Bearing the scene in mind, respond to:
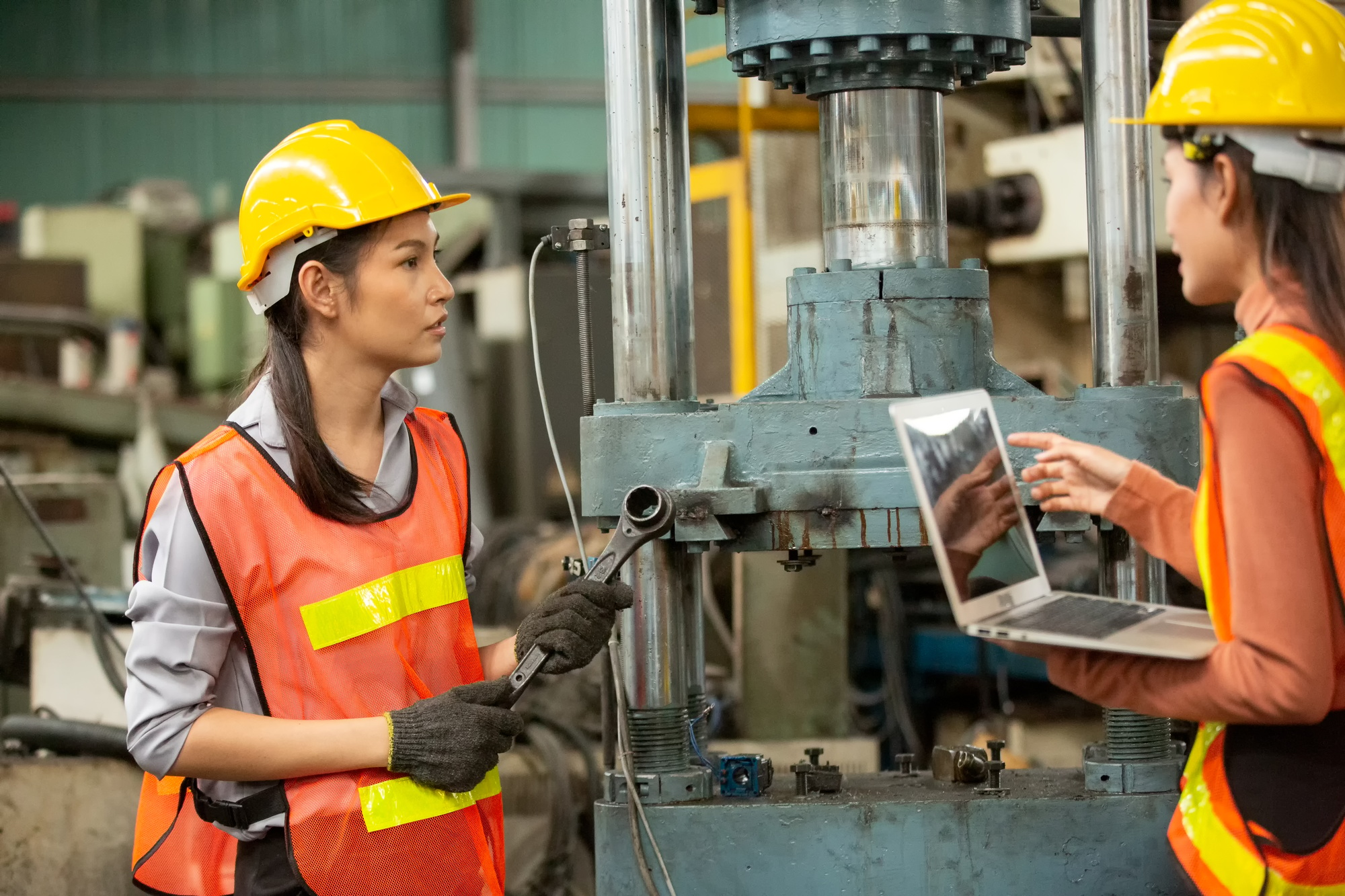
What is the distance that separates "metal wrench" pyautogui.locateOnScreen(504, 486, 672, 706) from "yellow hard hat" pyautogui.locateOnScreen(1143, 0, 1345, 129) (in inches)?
23.9

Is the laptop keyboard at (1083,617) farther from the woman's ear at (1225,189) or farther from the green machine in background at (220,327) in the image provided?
the green machine in background at (220,327)

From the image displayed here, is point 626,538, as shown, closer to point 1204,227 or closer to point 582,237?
point 582,237

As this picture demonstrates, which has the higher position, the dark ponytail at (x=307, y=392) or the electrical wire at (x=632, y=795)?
the dark ponytail at (x=307, y=392)

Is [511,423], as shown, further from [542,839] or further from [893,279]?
[893,279]

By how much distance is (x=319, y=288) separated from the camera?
1.54 metres

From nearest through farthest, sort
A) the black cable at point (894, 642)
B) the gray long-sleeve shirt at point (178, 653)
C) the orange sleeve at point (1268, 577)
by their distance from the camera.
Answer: the orange sleeve at point (1268, 577), the gray long-sleeve shirt at point (178, 653), the black cable at point (894, 642)

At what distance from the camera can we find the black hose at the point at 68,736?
2570 mm

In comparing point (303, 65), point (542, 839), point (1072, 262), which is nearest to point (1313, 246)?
point (542, 839)

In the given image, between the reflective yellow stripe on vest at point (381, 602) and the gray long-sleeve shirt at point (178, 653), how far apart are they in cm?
8

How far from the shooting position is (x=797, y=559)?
5.58 ft

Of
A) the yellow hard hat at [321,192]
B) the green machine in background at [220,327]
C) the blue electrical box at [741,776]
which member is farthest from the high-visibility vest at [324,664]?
the green machine in background at [220,327]

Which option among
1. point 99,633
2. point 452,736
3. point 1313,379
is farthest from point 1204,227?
point 99,633

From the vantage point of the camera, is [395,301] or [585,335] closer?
[395,301]

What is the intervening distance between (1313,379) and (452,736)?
Result: 0.83m
